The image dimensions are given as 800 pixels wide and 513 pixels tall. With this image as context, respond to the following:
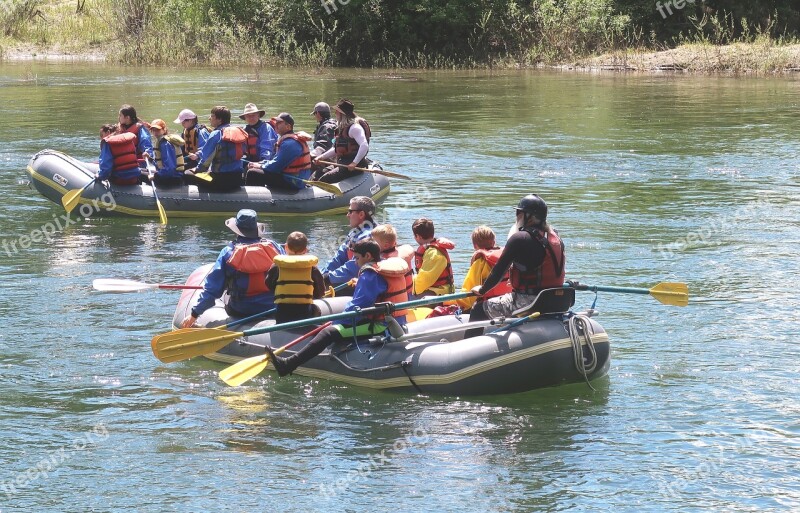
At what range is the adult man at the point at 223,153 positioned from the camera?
1331 cm

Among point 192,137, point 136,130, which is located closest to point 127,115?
point 136,130

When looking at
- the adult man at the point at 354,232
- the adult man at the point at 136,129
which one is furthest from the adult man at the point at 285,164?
the adult man at the point at 354,232

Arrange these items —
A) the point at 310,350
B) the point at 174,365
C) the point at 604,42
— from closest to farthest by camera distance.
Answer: the point at 310,350
the point at 174,365
the point at 604,42

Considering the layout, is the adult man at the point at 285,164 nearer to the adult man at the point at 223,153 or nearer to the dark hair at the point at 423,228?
the adult man at the point at 223,153

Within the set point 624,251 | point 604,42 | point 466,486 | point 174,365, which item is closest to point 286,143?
point 624,251

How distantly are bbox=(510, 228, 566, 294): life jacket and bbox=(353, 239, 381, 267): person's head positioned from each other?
963 mm

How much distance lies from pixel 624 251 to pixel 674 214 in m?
2.22

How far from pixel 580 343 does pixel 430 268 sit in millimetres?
1428

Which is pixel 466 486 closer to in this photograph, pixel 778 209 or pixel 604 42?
pixel 778 209

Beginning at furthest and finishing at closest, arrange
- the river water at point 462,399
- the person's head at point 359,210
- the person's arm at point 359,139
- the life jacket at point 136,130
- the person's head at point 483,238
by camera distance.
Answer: the person's arm at point 359,139 < the life jacket at point 136,130 < the person's head at point 359,210 < the person's head at point 483,238 < the river water at point 462,399

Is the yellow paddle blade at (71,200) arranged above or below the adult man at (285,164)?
below

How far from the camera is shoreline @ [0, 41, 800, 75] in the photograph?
31750mm

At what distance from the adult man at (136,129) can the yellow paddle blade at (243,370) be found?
21.1 ft

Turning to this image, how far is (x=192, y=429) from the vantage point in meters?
7.54
